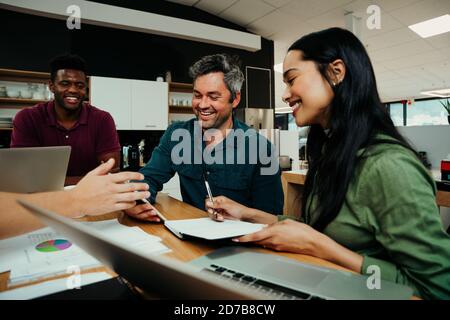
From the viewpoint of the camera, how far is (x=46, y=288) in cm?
63

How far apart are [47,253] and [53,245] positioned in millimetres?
59

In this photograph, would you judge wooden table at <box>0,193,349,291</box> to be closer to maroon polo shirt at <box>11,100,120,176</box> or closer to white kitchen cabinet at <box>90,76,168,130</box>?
maroon polo shirt at <box>11,100,120,176</box>

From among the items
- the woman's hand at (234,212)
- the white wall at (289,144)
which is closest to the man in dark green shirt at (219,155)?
the woman's hand at (234,212)

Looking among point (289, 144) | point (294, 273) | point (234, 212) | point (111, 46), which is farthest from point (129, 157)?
point (294, 273)

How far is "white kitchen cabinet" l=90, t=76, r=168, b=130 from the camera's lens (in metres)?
4.03

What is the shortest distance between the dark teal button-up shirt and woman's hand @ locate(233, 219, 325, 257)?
769mm

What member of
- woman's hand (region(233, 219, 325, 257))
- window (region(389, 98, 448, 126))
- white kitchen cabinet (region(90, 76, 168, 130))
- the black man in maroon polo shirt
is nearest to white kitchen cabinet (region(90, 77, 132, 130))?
white kitchen cabinet (region(90, 76, 168, 130))

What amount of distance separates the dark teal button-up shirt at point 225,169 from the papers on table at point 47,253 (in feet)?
2.00

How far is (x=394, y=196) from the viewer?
2.41ft

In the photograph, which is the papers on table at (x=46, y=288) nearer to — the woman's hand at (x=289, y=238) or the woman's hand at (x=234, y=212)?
the woman's hand at (x=289, y=238)

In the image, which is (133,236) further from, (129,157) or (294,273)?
(129,157)

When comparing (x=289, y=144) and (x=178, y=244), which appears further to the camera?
(x=289, y=144)

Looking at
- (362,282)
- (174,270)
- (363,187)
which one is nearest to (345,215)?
(363,187)

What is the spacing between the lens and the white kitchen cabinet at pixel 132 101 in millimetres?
4027
